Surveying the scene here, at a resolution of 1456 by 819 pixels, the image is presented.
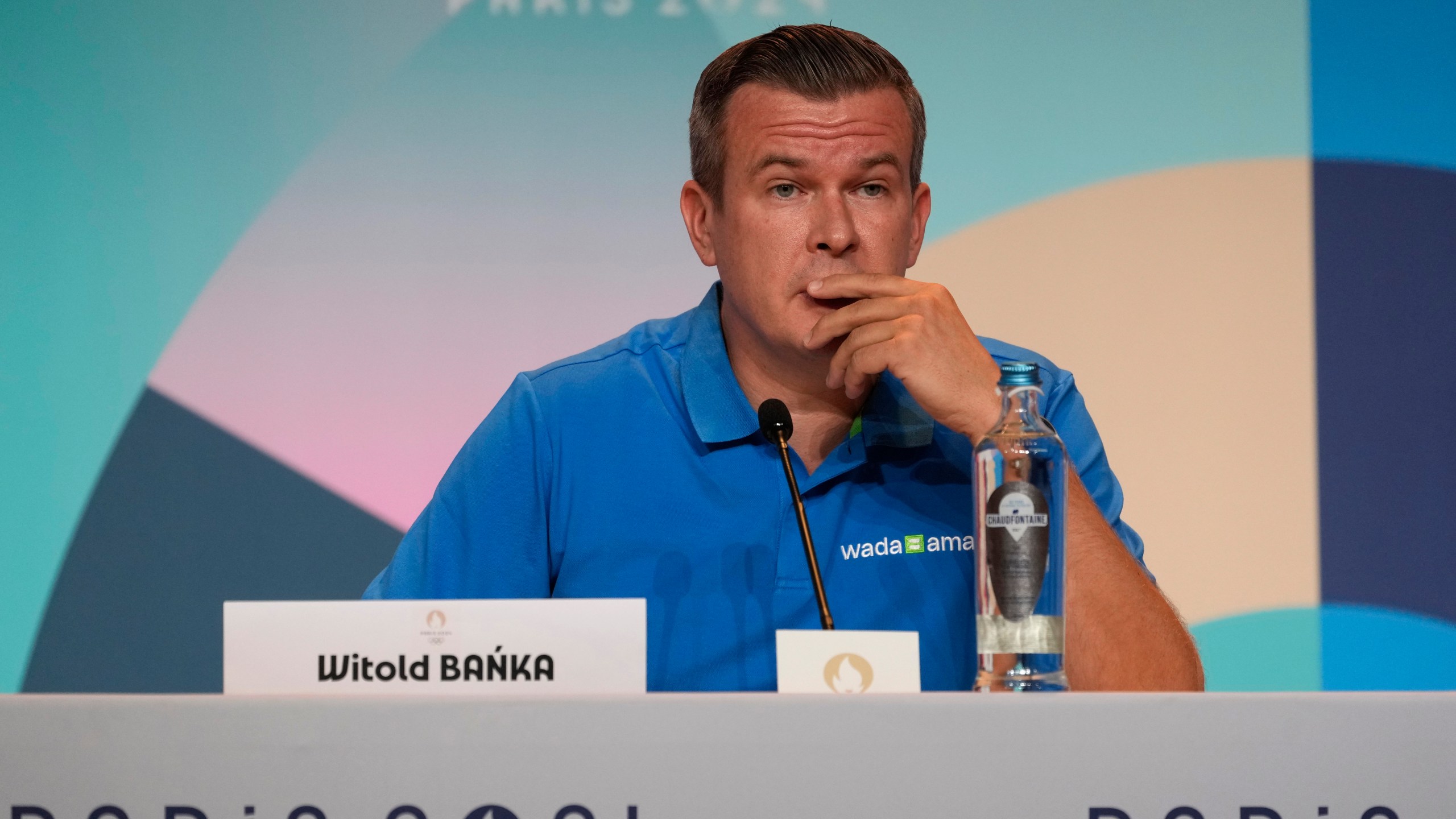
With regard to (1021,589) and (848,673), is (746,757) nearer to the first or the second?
(848,673)

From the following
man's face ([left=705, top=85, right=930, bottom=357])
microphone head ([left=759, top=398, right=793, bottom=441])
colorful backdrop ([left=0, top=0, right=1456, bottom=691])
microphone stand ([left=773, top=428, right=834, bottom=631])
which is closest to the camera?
microphone stand ([left=773, top=428, right=834, bottom=631])

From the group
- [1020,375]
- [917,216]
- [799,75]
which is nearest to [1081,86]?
[917,216]

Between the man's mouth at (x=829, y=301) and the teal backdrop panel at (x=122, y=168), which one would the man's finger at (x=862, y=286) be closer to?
the man's mouth at (x=829, y=301)

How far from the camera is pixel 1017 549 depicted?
978 mm

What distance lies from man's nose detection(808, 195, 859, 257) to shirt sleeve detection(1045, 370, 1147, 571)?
0.34 meters

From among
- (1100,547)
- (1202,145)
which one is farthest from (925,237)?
(1100,547)

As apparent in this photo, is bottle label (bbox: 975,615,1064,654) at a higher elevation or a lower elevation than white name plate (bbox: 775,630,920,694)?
higher

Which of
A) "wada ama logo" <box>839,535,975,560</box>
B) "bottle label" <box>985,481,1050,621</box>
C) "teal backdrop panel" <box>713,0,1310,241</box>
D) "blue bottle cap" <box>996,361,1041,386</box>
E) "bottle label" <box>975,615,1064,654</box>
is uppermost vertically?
"teal backdrop panel" <box>713,0,1310,241</box>

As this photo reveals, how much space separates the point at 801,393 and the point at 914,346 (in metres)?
0.32

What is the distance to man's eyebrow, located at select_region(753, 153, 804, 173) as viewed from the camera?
59.2 inches

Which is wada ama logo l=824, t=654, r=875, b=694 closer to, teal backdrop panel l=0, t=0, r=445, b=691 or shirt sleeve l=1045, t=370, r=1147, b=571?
shirt sleeve l=1045, t=370, r=1147, b=571

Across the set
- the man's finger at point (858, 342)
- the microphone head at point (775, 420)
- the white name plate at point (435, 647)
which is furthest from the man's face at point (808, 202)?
the white name plate at point (435, 647)

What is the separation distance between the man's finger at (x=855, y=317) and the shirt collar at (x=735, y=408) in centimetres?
14

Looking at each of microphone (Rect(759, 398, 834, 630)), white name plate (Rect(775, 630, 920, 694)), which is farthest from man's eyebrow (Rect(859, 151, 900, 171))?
white name plate (Rect(775, 630, 920, 694))
